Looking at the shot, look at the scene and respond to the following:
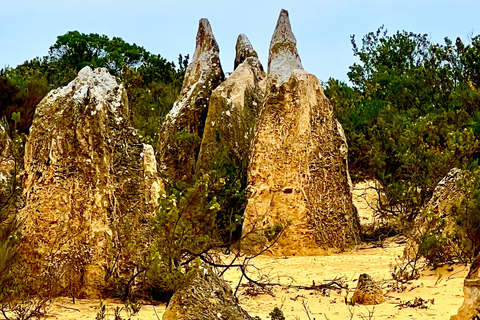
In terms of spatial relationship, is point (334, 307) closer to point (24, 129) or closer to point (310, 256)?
point (310, 256)

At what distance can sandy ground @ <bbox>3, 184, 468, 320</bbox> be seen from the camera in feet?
13.8

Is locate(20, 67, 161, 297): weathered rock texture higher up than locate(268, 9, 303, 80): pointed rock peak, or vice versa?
locate(268, 9, 303, 80): pointed rock peak

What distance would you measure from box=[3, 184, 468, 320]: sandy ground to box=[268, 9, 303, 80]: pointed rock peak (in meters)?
3.05

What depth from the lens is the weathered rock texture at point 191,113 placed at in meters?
10.7

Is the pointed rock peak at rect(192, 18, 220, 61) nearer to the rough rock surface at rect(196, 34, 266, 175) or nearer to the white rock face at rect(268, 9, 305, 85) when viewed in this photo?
the rough rock surface at rect(196, 34, 266, 175)

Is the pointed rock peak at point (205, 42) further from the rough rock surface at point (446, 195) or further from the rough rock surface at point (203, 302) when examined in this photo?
the rough rock surface at point (203, 302)

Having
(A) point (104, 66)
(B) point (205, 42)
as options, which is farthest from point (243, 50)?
(A) point (104, 66)

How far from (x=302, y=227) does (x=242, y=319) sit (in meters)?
4.95

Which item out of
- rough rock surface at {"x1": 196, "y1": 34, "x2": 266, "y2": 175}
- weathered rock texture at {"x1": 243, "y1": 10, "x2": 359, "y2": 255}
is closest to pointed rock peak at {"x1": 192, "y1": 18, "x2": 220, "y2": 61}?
rough rock surface at {"x1": 196, "y1": 34, "x2": 266, "y2": 175}

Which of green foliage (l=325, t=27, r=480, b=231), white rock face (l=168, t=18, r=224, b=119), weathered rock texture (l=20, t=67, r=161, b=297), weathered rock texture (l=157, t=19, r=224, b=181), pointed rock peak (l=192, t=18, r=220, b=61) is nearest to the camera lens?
weathered rock texture (l=20, t=67, r=161, b=297)

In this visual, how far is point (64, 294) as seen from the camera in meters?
4.66

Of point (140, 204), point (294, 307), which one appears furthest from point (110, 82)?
point (294, 307)

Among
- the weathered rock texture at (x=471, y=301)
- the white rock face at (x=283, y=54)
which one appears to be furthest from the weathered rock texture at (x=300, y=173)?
the weathered rock texture at (x=471, y=301)

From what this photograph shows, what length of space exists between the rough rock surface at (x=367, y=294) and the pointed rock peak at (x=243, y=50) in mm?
7915
